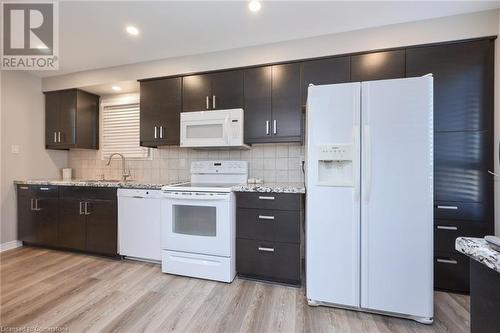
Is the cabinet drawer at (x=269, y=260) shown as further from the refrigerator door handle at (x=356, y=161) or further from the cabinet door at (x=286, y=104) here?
the cabinet door at (x=286, y=104)

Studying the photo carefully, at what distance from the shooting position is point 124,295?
76.0 inches

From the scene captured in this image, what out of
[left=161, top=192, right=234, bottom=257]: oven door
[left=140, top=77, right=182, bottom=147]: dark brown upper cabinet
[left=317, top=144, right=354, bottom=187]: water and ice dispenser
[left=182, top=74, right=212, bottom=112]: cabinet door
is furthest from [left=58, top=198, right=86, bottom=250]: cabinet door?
[left=317, top=144, right=354, bottom=187]: water and ice dispenser

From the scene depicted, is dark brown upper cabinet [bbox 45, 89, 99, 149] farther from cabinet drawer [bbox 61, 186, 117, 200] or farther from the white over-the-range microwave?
the white over-the-range microwave

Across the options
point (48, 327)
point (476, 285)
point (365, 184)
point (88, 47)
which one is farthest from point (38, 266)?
point (476, 285)

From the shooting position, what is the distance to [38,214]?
2938 mm

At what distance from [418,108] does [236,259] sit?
195 centimetres

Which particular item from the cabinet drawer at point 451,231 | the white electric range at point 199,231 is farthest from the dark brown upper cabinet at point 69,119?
the cabinet drawer at point 451,231

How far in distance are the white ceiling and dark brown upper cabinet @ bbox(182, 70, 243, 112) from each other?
1.01 ft

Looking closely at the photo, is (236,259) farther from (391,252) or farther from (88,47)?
(88,47)

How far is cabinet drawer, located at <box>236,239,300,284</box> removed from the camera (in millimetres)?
2035

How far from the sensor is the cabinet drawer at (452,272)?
6.25ft

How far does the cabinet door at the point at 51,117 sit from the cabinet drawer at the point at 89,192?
983 mm

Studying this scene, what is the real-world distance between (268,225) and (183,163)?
5.17ft

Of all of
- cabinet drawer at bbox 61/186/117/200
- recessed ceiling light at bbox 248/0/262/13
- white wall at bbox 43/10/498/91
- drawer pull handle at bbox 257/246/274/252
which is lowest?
drawer pull handle at bbox 257/246/274/252
